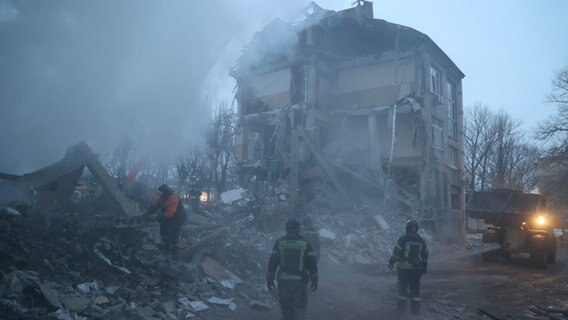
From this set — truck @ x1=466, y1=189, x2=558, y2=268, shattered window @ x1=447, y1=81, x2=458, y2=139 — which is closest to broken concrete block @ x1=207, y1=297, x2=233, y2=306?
truck @ x1=466, y1=189, x2=558, y2=268

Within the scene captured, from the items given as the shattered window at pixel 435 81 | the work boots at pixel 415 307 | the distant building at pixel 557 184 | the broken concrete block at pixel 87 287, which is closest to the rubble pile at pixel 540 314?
the work boots at pixel 415 307

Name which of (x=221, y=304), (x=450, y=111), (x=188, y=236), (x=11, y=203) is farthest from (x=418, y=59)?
(x=11, y=203)

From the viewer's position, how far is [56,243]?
683 centimetres

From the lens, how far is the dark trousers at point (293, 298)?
5.04 meters

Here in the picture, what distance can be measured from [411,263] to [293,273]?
8.09 feet

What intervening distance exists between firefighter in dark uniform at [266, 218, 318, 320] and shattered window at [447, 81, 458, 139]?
1847 centimetres

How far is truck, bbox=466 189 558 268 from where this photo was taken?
12.9m

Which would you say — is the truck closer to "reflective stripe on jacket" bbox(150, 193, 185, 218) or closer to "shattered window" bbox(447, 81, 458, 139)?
"shattered window" bbox(447, 81, 458, 139)

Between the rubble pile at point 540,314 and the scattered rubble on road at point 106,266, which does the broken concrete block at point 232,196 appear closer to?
the scattered rubble on road at point 106,266

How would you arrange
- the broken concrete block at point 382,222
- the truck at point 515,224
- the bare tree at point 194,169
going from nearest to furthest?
the truck at point 515,224 < the broken concrete block at point 382,222 < the bare tree at point 194,169

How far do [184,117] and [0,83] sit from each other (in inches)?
157

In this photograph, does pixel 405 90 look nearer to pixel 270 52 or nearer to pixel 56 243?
pixel 270 52

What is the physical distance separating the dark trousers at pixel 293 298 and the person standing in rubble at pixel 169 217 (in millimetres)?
3493

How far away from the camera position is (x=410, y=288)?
6.74m
